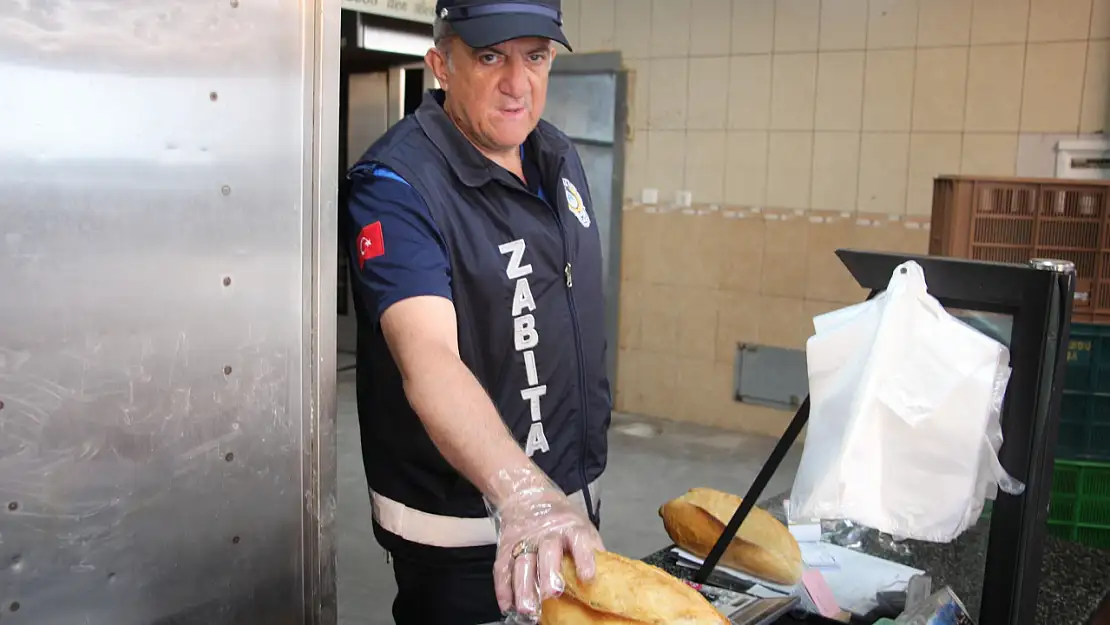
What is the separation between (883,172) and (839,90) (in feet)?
1.46

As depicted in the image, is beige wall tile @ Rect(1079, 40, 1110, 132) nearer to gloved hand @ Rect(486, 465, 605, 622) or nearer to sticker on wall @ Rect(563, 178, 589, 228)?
sticker on wall @ Rect(563, 178, 589, 228)

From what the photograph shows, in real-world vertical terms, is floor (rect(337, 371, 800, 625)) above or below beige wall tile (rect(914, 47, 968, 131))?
below

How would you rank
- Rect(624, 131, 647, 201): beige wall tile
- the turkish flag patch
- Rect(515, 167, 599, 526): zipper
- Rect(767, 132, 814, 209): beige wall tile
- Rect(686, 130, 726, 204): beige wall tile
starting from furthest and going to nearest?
Rect(624, 131, 647, 201): beige wall tile
Rect(686, 130, 726, 204): beige wall tile
Rect(767, 132, 814, 209): beige wall tile
Rect(515, 167, 599, 526): zipper
the turkish flag patch

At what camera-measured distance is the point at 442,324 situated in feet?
4.27

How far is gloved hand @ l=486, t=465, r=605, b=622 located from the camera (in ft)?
3.23

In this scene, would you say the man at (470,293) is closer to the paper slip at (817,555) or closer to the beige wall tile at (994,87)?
the paper slip at (817,555)

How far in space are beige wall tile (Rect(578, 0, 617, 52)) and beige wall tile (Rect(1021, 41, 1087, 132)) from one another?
2.06 metres

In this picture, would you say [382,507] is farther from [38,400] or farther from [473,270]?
[38,400]

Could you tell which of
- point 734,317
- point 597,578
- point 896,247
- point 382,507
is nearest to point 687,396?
point 734,317

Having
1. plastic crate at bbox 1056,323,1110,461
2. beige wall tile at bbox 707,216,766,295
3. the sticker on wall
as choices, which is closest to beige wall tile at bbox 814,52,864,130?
beige wall tile at bbox 707,216,766,295

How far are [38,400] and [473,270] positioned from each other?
0.62m

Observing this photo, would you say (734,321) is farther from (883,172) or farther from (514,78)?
(514,78)

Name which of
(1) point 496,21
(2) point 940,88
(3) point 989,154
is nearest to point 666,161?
(2) point 940,88

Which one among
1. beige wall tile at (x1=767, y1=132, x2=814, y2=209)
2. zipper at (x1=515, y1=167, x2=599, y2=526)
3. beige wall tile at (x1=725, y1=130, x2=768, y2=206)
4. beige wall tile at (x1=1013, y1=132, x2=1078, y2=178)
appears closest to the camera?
zipper at (x1=515, y1=167, x2=599, y2=526)
